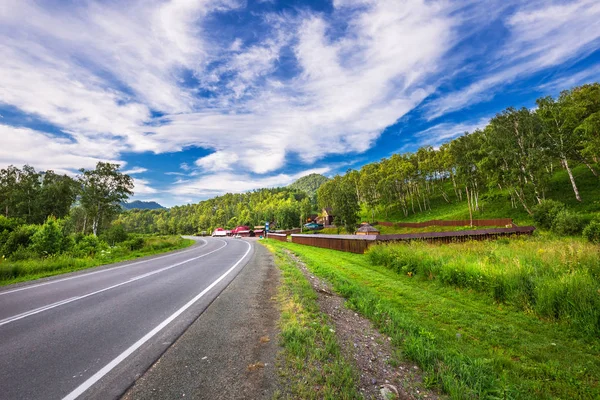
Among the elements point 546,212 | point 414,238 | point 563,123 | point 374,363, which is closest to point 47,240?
point 374,363

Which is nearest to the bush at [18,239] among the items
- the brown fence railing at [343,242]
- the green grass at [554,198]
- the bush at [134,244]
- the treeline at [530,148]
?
the bush at [134,244]

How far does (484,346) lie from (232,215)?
143953 millimetres

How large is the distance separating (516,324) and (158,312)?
27.9 feet

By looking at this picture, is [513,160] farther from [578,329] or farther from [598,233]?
[578,329]

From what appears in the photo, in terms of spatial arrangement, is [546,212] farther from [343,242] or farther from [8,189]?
[8,189]

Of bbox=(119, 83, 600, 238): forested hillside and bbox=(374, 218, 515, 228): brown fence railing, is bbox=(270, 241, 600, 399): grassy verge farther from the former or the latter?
bbox=(374, 218, 515, 228): brown fence railing

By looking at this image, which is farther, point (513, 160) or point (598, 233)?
point (513, 160)

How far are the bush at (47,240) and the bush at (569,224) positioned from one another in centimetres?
4161

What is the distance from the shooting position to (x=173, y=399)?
287 cm

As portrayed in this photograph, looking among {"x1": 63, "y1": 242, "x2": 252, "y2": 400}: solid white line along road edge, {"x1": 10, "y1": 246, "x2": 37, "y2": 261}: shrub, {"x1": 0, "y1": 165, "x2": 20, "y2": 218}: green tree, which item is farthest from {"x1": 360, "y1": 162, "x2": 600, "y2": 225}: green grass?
{"x1": 0, "y1": 165, "x2": 20, "y2": 218}: green tree

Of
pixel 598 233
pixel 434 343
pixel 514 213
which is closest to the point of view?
pixel 434 343

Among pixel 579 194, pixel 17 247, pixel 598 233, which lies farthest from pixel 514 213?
pixel 17 247

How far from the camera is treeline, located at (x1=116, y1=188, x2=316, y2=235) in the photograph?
96994mm

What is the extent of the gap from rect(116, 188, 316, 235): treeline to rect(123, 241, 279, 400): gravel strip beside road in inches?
3252
